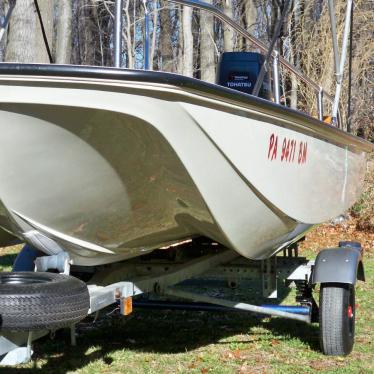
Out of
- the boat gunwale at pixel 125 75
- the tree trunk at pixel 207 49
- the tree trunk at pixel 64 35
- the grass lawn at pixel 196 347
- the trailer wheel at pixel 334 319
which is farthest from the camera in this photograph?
the tree trunk at pixel 207 49

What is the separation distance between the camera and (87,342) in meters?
5.66

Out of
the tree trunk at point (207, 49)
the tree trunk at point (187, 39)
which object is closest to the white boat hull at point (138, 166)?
the tree trunk at point (207, 49)

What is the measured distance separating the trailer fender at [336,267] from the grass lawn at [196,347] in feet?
1.76

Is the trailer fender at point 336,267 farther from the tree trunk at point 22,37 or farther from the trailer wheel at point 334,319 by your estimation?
the tree trunk at point 22,37

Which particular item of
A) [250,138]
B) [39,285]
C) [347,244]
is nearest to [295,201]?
[250,138]

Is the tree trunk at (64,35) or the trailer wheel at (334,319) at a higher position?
the tree trunk at (64,35)

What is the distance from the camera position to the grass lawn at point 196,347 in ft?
16.5

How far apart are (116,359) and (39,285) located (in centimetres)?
169

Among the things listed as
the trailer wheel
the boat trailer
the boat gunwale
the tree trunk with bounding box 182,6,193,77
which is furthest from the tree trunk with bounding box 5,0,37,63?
the boat gunwale

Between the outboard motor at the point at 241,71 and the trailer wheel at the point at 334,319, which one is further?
the outboard motor at the point at 241,71

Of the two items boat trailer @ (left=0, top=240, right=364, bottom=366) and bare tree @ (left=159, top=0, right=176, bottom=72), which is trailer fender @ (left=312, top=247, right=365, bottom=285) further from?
bare tree @ (left=159, top=0, right=176, bottom=72)

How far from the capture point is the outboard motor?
5520 millimetres

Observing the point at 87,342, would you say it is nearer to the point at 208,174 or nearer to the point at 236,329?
the point at 236,329

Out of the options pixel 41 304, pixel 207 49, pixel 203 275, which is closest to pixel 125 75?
pixel 41 304
